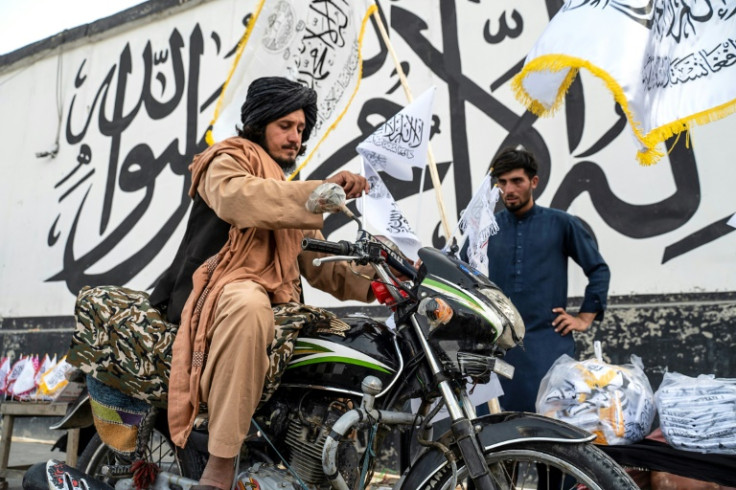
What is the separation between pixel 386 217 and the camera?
136 inches

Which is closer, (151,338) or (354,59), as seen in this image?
(151,338)

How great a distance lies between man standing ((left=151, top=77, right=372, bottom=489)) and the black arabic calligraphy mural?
1.83 meters

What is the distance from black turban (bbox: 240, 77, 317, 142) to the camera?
2.54 m

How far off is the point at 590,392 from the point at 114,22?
7.51 meters

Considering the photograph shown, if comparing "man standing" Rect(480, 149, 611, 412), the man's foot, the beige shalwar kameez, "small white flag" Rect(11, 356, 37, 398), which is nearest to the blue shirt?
"man standing" Rect(480, 149, 611, 412)

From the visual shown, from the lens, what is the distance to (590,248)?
3.26 metres

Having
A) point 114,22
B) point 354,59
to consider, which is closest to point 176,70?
point 114,22

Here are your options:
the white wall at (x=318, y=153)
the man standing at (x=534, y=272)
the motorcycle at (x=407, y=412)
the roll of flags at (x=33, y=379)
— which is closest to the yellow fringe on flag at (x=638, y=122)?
the man standing at (x=534, y=272)

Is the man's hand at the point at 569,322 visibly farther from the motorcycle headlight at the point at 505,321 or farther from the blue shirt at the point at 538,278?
the motorcycle headlight at the point at 505,321

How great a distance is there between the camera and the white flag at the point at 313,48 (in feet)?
12.1

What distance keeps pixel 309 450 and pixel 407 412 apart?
1.08 ft

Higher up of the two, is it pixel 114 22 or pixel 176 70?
pixel 114 22

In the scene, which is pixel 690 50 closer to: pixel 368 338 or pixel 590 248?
pixel 590 248

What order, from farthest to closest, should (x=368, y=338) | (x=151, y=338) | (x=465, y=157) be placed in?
1. (x=465, y=157)
2. (x=151, y=338)
3. (x=368, y=338)
